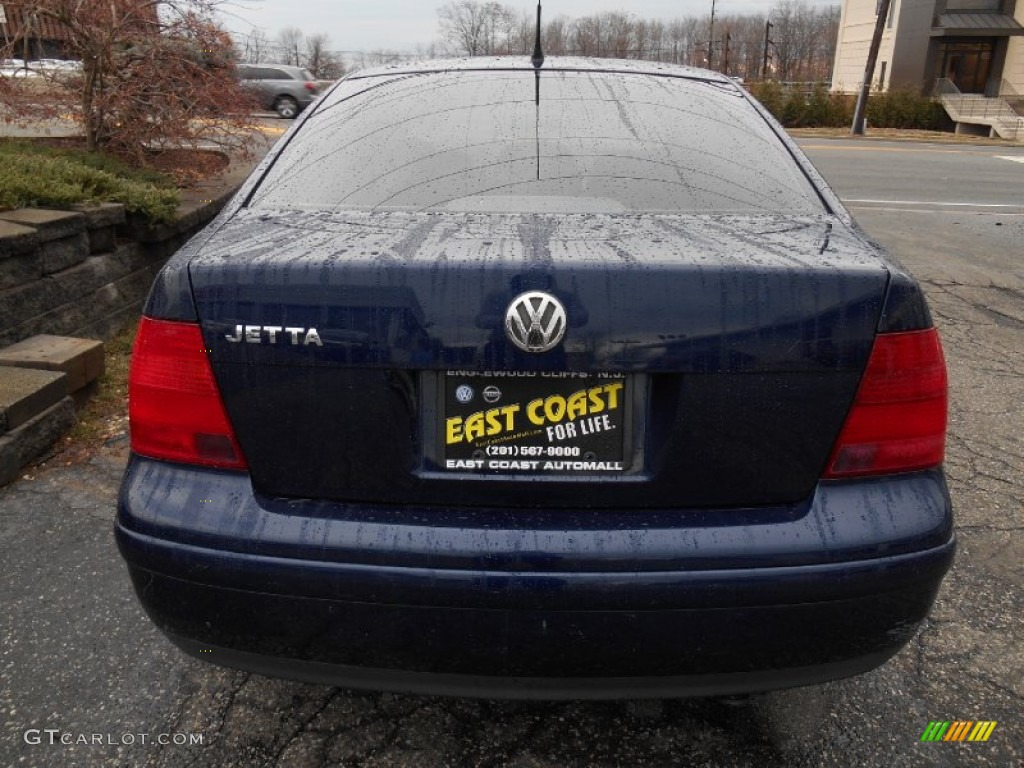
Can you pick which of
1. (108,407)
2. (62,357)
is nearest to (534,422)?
(62,357)

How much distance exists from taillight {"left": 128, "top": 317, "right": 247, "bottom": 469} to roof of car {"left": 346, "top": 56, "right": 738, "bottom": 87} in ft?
5.04

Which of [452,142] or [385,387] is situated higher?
[452,142]

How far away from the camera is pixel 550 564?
1640mm

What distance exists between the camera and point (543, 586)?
163cm

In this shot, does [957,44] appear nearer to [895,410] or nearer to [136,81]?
[136,81]

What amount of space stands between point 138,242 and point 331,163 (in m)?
3.41

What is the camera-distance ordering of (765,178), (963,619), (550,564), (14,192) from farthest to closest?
(14,192) → (963,619) → (765,178) → (550,564)

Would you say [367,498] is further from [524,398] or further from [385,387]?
[524,398]

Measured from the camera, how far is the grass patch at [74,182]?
4.55 m

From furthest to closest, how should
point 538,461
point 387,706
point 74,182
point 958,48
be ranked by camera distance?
point 958,48 → point 74,182 → point 387,706 → point 538,461

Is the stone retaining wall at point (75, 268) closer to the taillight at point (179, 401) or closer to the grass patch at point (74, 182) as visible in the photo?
the grass patch at point (74, 182)

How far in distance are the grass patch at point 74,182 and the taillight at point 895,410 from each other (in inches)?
172

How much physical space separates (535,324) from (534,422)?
0.67 feet

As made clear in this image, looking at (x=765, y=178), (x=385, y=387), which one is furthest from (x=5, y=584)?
(x=765, y=178)
